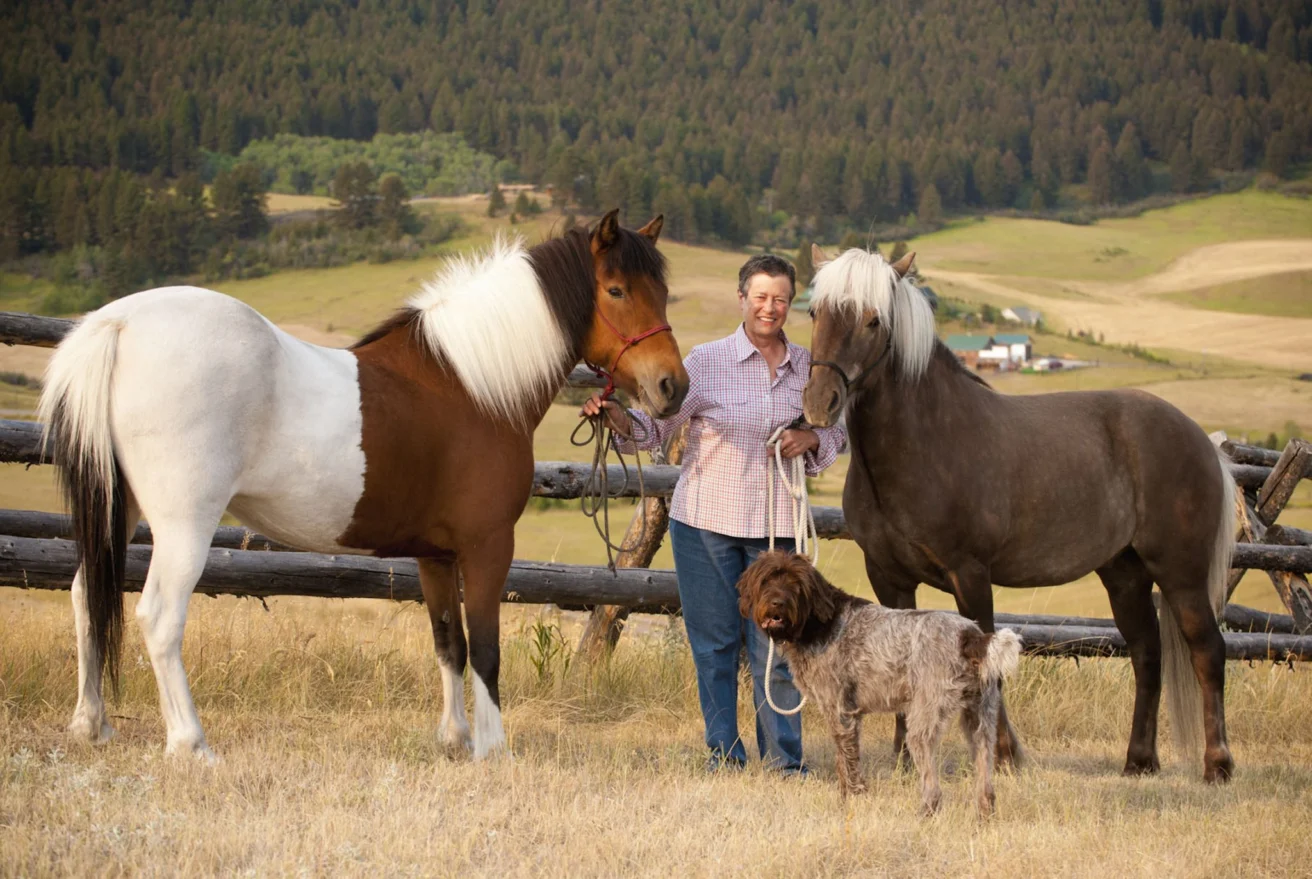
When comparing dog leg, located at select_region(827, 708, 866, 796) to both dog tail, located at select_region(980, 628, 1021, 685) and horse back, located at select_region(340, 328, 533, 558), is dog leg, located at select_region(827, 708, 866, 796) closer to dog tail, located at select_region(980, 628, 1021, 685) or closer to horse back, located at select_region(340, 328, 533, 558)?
dog tail, located at select_region(980, 628, 1021, 685)

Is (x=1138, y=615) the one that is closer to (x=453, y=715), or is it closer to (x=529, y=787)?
(x=529, y=787)

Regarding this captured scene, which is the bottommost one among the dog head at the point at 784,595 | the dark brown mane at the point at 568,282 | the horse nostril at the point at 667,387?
the dog head at the point at 784,595

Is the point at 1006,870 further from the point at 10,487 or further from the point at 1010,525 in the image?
the point at 10,487

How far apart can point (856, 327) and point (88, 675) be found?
340 cm

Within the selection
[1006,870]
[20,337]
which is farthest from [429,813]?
[20,337]

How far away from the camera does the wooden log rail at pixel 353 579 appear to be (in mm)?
5508

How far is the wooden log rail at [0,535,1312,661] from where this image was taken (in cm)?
551

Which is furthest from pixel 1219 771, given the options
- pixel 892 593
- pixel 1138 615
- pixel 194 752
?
pixel 194 752

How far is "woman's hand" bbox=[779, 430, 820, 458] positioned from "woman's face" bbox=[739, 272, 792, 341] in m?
0.45

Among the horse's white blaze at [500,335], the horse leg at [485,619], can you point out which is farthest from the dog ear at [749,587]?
the horse's white blaze at [500,335]

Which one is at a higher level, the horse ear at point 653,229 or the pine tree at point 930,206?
the horse ear at point 653,229

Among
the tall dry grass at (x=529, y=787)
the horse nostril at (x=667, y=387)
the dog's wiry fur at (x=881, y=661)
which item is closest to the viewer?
the tall dry grass at (x=529, y=787)

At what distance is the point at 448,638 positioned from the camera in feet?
16.0

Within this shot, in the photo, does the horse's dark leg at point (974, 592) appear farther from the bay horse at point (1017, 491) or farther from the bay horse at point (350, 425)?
the bay horse at point (350, 425)
